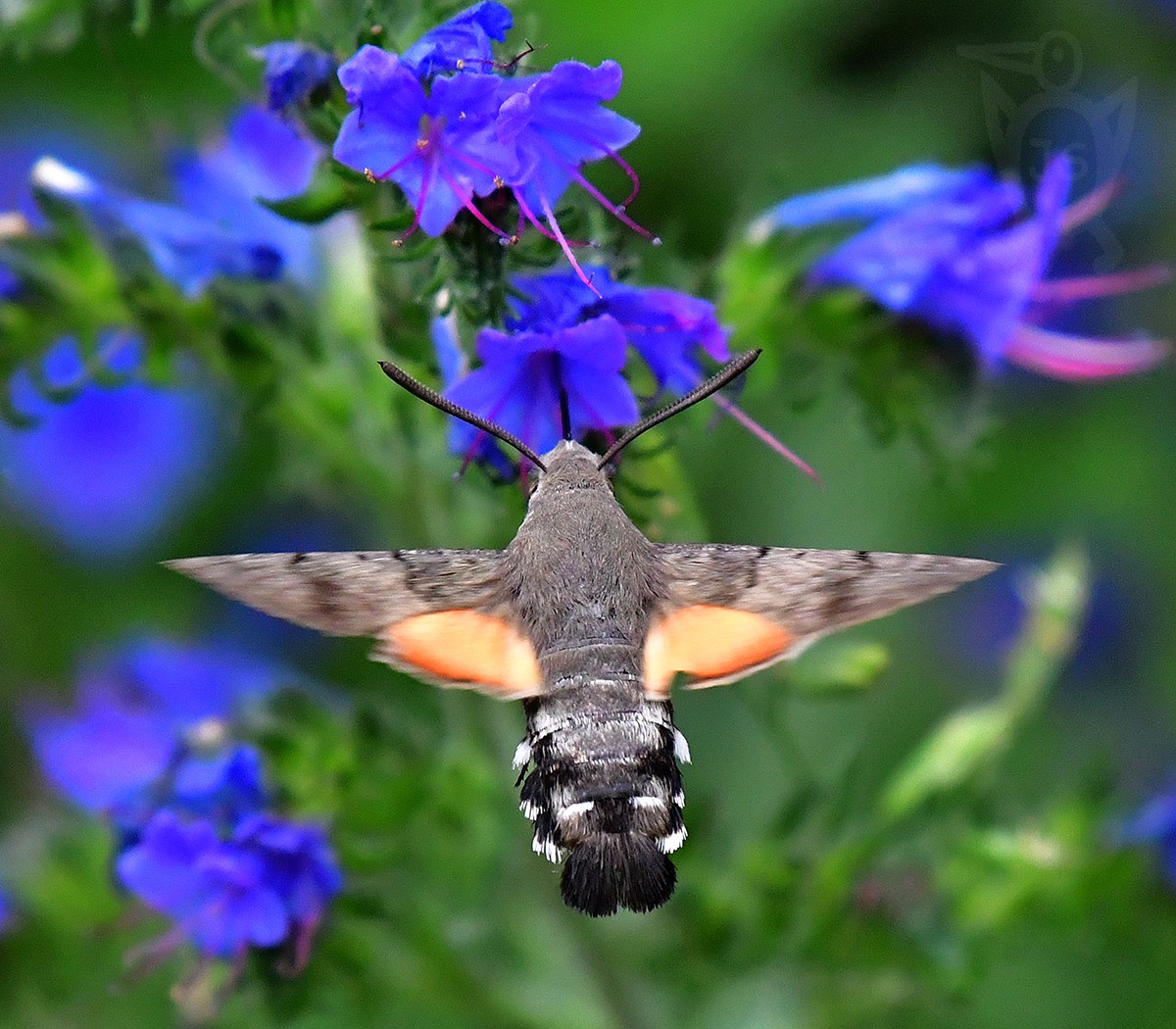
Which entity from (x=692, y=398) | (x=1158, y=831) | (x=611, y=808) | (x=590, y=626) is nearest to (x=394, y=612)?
(x=590, y=626)

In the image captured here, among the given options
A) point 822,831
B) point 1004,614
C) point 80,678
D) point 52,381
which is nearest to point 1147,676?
point 1004,614

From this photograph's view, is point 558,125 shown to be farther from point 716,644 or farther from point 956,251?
point 956,251

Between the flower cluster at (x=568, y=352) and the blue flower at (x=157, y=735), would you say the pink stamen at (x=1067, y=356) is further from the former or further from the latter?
the blue flower at (x=157, y=735)

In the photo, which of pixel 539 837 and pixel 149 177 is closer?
pixel 539 837

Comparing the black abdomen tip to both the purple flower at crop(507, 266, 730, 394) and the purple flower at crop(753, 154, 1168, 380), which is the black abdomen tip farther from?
the purple flower at crop(753, 154, 1168, 380)

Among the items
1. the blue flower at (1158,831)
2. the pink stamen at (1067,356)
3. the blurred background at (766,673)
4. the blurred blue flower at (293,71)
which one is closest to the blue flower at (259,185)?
the blurred background at (766,673)

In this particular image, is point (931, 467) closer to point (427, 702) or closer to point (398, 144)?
point (427, 702)
